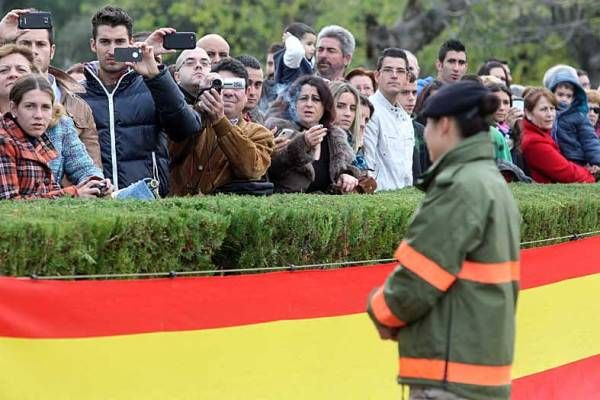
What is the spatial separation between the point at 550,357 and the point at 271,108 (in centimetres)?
273

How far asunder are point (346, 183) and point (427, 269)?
14.0ft

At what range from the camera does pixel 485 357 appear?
19.4 ft

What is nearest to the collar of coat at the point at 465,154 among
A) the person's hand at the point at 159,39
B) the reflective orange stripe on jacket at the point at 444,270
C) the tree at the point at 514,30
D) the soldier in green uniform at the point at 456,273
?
the soldier in green uniform at the point at 456,273

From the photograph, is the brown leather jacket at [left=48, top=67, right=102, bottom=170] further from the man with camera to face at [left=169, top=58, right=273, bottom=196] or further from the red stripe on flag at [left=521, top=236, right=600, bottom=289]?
the red stripe on flag at [left=521, top=236, right=600, bottom=289]

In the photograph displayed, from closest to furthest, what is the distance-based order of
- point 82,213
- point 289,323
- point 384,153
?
point 82,213 < point 289,323 < point 384,153

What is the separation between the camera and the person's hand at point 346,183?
10008mm

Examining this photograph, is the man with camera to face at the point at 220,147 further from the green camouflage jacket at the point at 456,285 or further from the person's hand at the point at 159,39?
the green camouflage jacket at the point at 456,285

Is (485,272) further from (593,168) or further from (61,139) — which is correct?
(593,168)

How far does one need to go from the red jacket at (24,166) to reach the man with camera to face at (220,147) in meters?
1.14

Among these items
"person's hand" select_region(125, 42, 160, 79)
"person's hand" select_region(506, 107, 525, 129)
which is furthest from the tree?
"person's hand" select_region(125, 42, 160, 79)

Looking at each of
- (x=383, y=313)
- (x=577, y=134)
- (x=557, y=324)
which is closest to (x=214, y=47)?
(x=557, y=324)

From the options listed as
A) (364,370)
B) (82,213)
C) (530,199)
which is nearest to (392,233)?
(364,370)

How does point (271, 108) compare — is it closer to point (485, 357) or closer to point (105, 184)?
point (105, 184)

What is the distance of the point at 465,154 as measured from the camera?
5906 millimetres
